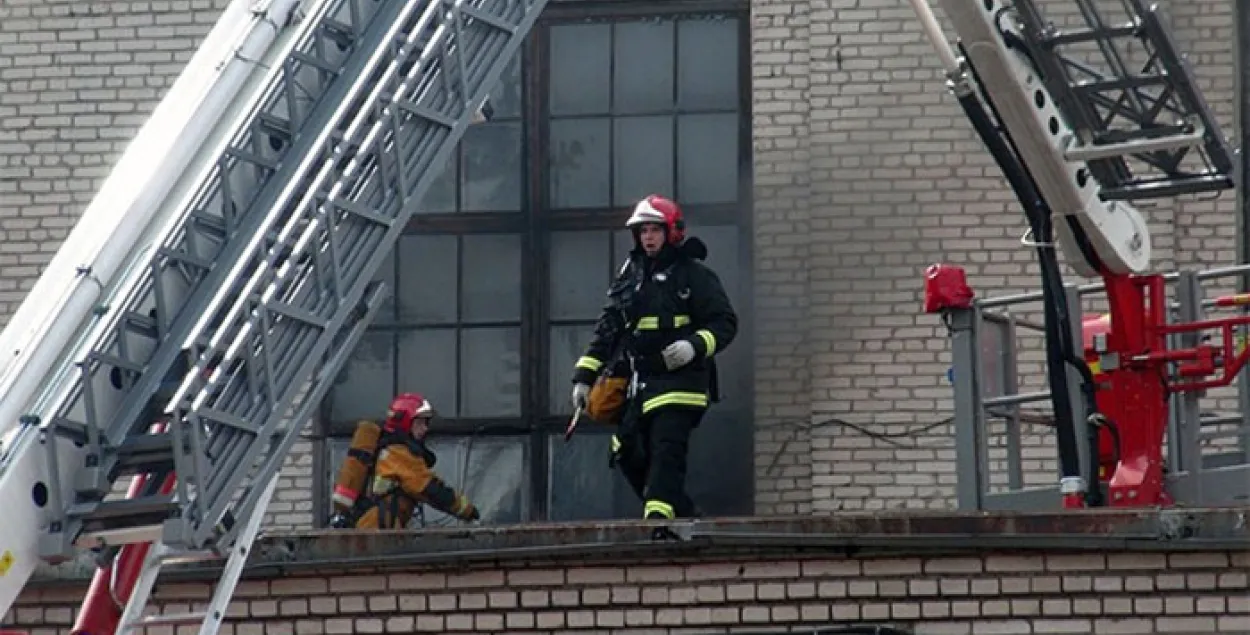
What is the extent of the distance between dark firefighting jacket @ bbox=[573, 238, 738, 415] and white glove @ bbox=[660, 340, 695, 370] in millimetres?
40

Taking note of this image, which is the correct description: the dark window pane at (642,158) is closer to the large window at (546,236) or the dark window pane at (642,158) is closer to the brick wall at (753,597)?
the large window at (546,236)

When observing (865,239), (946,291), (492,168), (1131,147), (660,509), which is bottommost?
(660,509)

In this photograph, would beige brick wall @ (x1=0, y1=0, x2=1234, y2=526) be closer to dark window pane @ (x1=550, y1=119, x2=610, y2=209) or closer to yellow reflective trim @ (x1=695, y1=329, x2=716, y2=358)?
dark window pane @ (x1=550, y1=119, x2=610, y2=209)

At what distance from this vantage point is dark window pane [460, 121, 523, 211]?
15664 millimetres

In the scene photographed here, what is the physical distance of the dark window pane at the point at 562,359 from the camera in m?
15.5

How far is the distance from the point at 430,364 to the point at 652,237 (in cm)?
346

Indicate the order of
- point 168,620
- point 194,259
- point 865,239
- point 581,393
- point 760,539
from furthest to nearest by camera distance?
1. point 865,239
2. point 581,393
3. point 760,539
4. point 194,259
5. point 168,620

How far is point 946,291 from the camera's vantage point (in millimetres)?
12289

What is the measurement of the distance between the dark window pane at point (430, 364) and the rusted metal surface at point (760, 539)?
15.8 ft

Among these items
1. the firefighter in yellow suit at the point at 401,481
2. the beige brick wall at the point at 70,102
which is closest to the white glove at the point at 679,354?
the firefighter in yellow suit at the point at 401,481

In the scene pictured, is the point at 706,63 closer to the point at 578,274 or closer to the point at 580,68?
the point at 580,68

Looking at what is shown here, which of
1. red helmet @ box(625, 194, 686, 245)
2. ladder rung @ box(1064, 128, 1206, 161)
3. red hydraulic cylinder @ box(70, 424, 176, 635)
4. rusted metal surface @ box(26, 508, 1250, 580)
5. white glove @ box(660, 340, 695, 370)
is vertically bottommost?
red hydraulic cylinder @ box(70, 424, 176, 635)

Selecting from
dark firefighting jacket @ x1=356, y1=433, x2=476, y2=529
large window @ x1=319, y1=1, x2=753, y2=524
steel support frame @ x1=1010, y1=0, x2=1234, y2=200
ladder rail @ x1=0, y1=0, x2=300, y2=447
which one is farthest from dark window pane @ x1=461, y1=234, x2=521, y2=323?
ladder rail @ x1=0, y1=0, x2=300, y2=447

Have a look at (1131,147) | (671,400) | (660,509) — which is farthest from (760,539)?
(1131,147)
